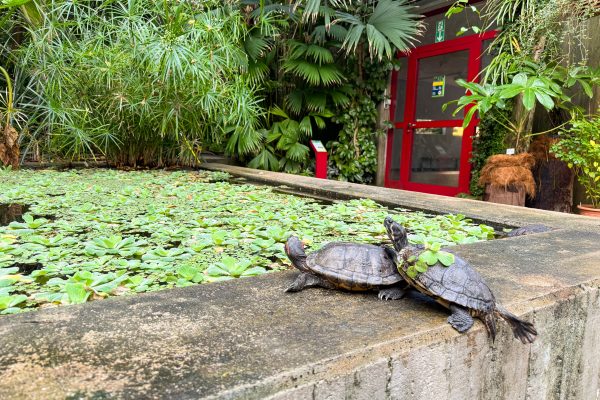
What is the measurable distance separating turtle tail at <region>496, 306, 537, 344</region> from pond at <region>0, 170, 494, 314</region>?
0.78 metres

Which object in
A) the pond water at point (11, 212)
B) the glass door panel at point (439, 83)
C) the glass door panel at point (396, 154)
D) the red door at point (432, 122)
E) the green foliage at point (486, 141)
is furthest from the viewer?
the glass door panel at point (396, 154)

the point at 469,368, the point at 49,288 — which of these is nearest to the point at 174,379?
the point at 469,368

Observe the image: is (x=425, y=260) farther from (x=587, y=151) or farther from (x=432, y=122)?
(x=432, y=122)

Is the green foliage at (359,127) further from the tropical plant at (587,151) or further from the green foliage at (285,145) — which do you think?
the tropical plant at (587,151)

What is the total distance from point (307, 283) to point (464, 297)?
411 mm

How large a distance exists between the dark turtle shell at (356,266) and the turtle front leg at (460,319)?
0.18 m

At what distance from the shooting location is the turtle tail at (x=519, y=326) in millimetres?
1058

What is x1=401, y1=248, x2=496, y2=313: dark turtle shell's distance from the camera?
1038 millimetres

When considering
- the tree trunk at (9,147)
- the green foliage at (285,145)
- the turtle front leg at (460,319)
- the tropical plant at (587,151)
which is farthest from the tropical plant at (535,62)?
the tree trunk at (9,147)

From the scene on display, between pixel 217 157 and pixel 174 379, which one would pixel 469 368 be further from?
pixel 217 157

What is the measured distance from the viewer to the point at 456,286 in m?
1.05

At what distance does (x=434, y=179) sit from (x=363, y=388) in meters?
5.83

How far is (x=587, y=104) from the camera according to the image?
4.45 meters

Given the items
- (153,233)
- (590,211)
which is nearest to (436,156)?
(590,211)
